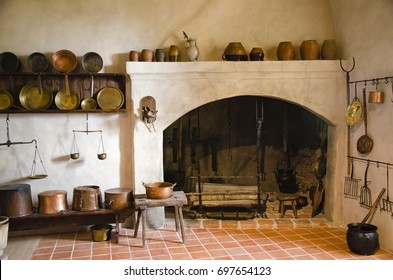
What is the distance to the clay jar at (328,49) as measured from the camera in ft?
16.4

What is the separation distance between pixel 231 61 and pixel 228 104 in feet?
4.82

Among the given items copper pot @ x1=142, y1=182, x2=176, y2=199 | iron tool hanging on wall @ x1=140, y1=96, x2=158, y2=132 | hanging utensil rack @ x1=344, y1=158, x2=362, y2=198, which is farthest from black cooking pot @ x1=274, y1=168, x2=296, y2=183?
iron tool hanging on wall @ x1=140, y1=96, x2=158, y2=132

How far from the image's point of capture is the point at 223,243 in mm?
4547

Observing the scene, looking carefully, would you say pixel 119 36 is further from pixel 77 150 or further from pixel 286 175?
pixel 286 175

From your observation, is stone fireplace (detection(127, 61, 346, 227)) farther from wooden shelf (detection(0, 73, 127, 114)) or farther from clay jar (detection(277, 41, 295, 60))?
wooden shelf (detection(0, 73, 127, 114))

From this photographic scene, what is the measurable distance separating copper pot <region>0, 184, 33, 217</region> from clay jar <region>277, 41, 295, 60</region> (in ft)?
12.1

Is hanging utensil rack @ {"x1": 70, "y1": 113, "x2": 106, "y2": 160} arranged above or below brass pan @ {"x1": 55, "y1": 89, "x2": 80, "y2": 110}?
below

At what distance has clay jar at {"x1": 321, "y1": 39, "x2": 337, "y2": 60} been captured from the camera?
5.01m

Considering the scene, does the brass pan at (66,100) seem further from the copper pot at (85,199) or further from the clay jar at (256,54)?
the clay jar at (256,54)

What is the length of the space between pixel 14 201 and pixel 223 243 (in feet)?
8.33

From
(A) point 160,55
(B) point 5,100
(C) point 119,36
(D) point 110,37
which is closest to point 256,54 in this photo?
(A) point 160,55

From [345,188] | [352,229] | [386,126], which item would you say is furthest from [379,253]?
[386,126]

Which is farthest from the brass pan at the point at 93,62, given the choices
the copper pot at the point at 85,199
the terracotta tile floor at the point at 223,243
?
the terracotta tile floor at the point at 223,243
